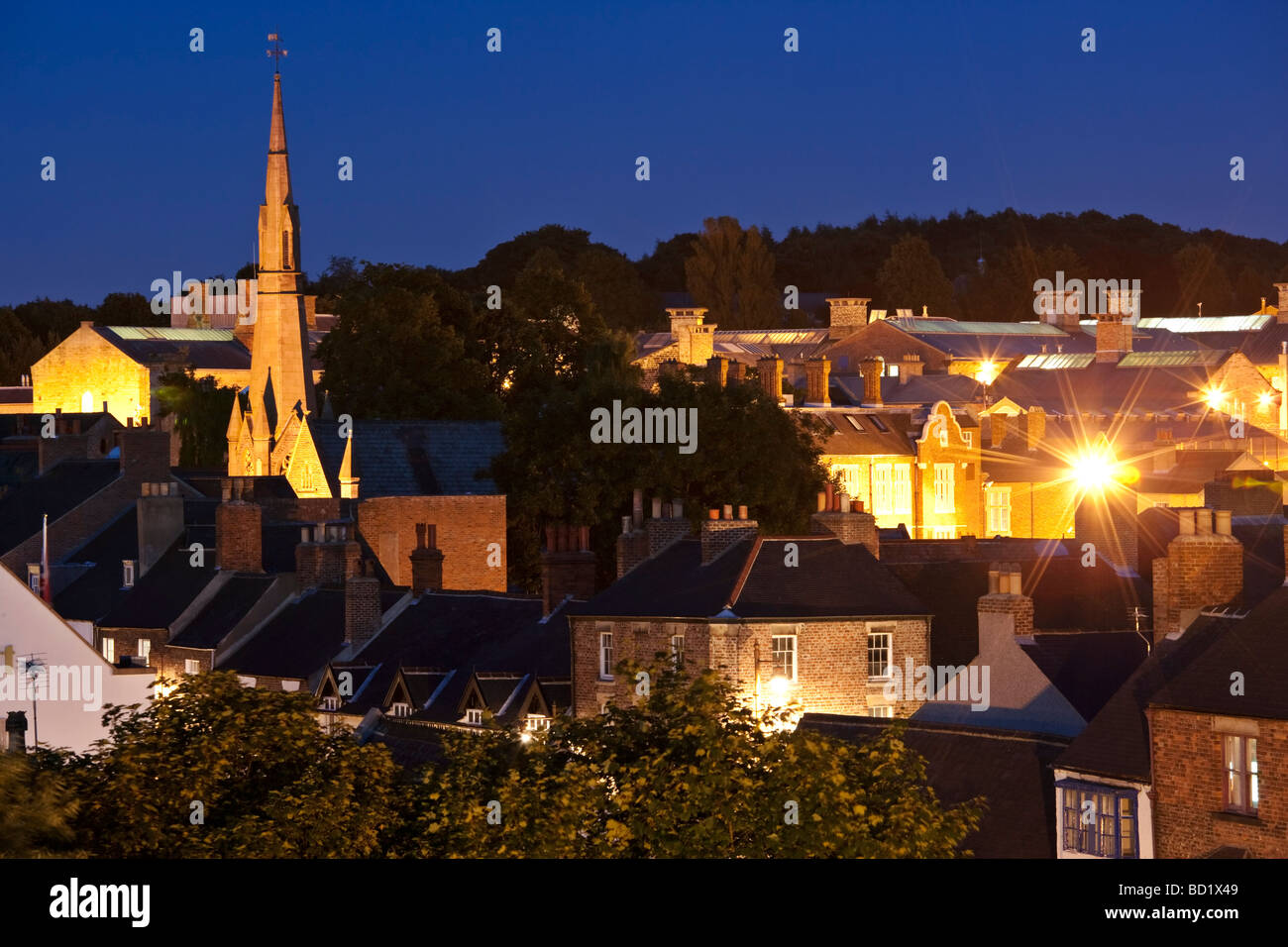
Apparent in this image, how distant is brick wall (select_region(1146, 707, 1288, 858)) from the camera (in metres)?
31.5

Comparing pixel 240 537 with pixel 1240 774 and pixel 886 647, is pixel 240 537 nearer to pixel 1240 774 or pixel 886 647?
pixel 886 647

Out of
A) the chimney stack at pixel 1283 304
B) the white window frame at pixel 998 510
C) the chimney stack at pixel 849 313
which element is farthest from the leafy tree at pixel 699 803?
the chimney stack at pixel 849 313

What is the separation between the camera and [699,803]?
29281 millimetres

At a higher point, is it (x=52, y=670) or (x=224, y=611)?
(x=224, y=611)

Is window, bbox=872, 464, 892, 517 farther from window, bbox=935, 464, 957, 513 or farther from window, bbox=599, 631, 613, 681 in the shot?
window, bbox=599, 631, 613, 681

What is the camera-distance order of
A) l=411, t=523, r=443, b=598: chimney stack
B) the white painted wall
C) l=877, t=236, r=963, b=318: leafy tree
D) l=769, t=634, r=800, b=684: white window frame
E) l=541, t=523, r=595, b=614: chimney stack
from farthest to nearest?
l=877, t=236, r=963, b=318: leafy tree → l=411, t=523, r=443, b=598: chimney stack → l=541, t=523, r=595, b=614: chimney stack → the white painted wall → l=769, t=634, r=800, b=684: white window frame

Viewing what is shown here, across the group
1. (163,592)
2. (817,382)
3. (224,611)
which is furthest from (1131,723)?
(817,382)

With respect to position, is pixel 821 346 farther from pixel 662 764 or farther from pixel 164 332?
pixel 662 764

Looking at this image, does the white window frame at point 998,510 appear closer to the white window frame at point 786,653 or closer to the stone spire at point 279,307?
the stone spire at point 279,307

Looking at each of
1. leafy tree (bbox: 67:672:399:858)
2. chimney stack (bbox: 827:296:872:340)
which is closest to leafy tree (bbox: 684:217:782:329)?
chimney stack (bbox: 827:296:872:340)

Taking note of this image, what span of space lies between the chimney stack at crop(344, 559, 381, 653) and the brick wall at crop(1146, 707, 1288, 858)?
26.5 metres

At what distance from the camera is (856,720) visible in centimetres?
4047

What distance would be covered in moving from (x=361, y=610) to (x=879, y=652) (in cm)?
1440
